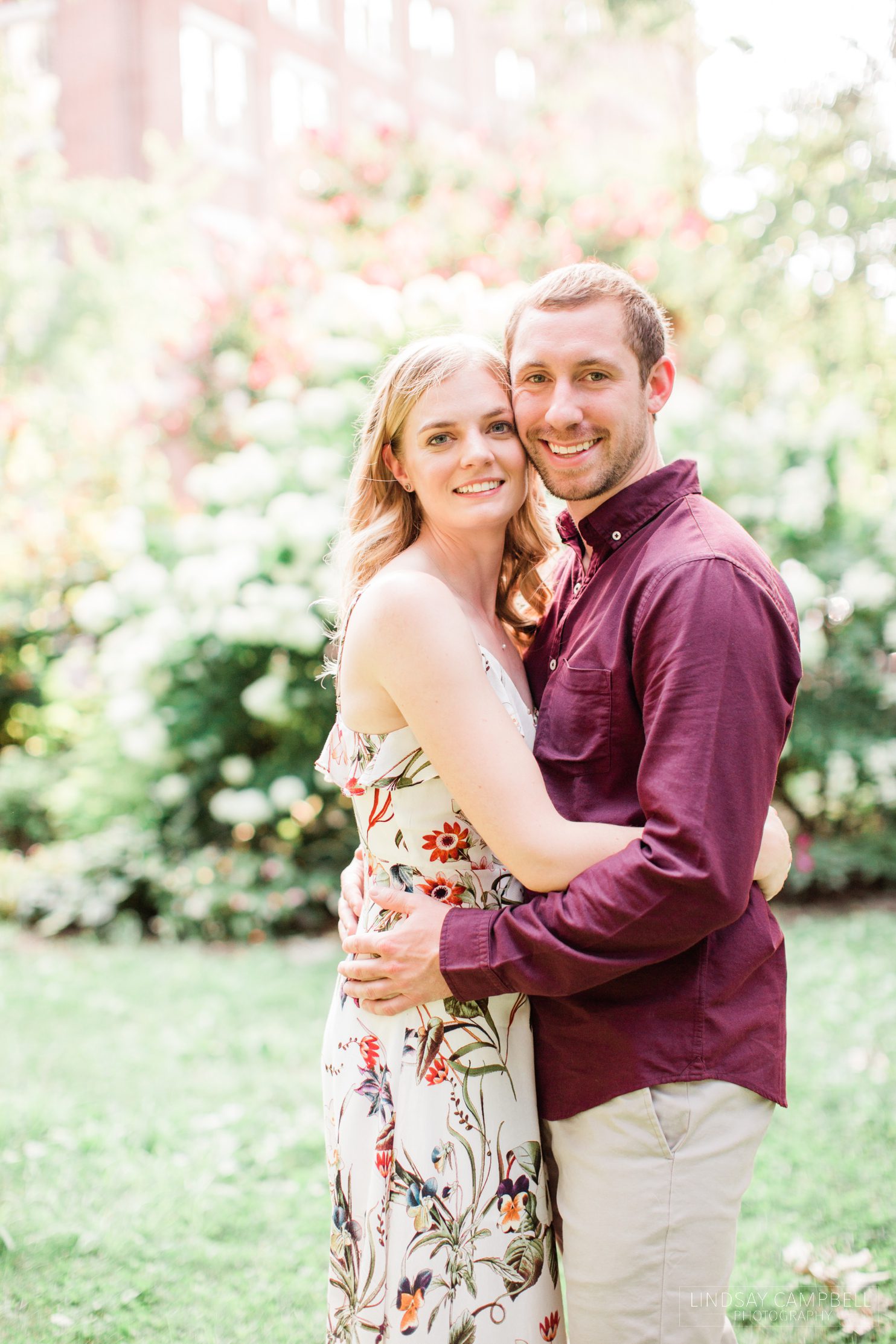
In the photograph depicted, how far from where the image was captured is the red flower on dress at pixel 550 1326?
6.47ft

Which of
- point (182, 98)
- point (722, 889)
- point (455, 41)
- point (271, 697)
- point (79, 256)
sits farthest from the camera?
point (455, 41)

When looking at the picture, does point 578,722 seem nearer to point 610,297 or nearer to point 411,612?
point 411,612

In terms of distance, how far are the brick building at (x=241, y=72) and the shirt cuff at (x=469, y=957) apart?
30.3ft

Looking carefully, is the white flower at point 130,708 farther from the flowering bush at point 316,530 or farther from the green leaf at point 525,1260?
the green leaf at point 525,1260

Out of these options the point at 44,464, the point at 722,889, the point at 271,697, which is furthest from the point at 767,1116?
the point at 44,464

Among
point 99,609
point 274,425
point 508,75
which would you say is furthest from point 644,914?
point 508,75

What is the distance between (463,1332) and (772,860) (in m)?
0.98

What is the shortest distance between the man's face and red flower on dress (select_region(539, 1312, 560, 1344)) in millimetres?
1512

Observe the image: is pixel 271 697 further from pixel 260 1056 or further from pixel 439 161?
pixel 439 161

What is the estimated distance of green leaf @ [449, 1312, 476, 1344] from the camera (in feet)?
6.27

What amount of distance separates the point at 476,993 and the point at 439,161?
9.13m

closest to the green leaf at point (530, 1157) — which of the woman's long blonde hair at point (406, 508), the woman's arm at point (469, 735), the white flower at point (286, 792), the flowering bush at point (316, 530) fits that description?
the woman's arm at point (469, 735)

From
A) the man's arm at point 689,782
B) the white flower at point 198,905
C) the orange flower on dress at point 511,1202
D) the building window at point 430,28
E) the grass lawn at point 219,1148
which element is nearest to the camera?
the man's arm at point 689,782

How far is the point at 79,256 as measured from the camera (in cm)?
980
